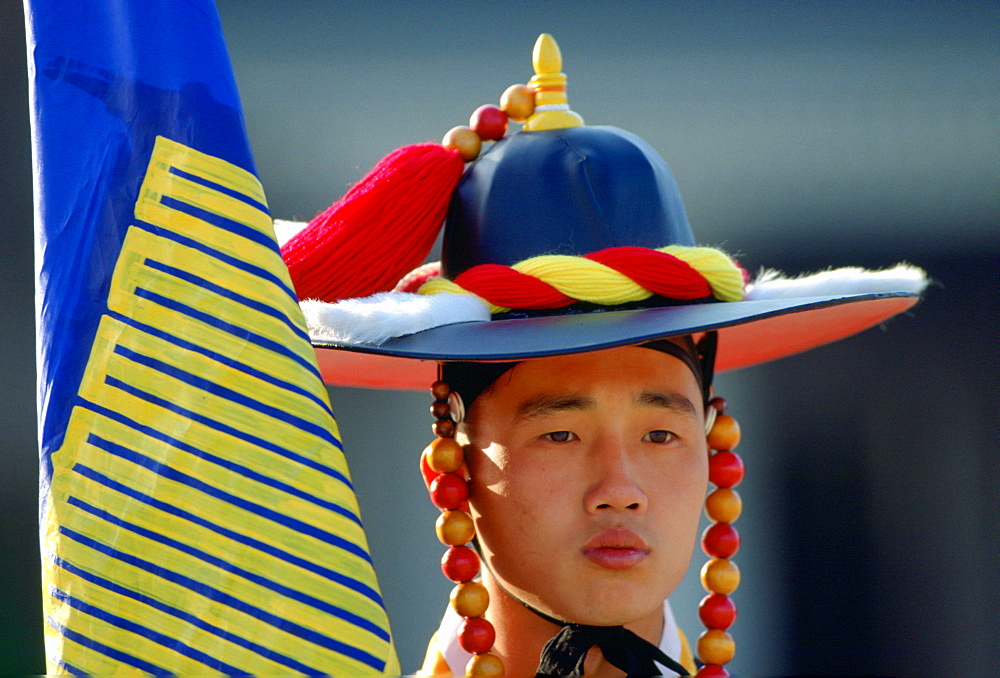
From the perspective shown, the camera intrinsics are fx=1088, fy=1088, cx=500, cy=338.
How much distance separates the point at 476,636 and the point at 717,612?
325mm

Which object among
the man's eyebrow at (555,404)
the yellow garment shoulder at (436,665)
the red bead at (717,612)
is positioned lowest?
the yellow garment shoulder at (436,665)

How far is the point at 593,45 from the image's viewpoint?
3.76 m

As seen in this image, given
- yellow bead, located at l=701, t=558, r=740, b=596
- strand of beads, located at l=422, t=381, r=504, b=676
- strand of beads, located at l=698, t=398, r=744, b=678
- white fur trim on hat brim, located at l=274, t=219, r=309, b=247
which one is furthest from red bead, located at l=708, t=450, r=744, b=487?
white fur trim on hat brim, located at l=274, t=219, r=309, b=247

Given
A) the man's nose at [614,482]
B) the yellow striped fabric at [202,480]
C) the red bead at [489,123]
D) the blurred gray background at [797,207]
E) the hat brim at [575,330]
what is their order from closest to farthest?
the yellow striped fabric at [202,480], the hat brim at [575,330], the man's nose at [614,482], the red bead at [489,123], the blurred gray background at [797,207]

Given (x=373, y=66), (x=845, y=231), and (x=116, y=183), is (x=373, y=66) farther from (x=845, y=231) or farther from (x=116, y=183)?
(x=116, y=183)

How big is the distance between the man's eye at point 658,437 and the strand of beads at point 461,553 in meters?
0.22

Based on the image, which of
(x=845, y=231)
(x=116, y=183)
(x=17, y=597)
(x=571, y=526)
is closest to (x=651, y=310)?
(x=571, y=526)

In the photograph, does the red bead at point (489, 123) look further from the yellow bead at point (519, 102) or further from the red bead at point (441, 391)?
the red bead at point (441, 391)

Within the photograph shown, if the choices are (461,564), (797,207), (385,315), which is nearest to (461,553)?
(461,564)

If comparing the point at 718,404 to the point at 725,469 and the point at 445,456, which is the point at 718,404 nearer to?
the point at 725,469

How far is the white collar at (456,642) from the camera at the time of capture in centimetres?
135

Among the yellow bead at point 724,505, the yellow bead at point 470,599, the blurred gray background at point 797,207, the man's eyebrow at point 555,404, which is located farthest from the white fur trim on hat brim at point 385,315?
the blurred gray background at point 797,207

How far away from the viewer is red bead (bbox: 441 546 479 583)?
4.18 ft

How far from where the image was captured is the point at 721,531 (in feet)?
4.62
